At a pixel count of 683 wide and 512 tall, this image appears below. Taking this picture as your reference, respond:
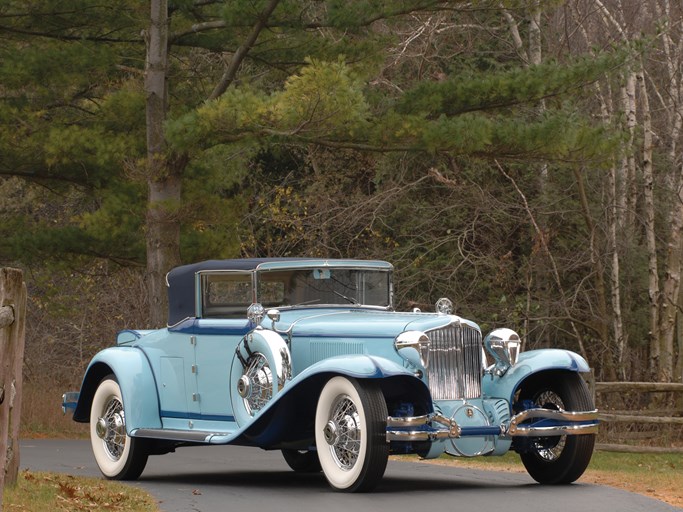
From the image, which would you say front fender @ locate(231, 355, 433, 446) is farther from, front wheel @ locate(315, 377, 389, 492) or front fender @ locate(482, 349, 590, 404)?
front fender @ locate(482, 349, 590, 404)

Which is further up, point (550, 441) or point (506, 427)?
point (506, 427)

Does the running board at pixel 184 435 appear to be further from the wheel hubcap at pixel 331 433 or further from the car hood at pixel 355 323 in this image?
the wheel hubcap at pixel 331 433

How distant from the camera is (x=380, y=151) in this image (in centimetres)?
2052

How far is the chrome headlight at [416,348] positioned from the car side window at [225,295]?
216 cm

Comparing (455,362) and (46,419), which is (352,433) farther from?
(46,419)

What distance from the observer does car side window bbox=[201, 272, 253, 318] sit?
13195mm

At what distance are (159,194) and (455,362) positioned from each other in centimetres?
1071

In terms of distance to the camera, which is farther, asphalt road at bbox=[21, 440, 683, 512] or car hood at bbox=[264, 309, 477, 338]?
car hood at bbox=[264, 309, 477, 338]

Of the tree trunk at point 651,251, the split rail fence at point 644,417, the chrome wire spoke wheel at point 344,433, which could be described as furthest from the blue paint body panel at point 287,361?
the tree trunk at point 651,251

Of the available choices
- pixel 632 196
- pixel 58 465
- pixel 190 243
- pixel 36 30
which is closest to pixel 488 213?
pixel 632 196

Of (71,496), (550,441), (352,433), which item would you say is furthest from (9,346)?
(550,441)

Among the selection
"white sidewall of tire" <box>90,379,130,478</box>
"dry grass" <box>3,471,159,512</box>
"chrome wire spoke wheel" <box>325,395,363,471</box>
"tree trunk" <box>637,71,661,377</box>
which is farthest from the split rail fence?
"dry grass" <box>3,471,159,512</box>

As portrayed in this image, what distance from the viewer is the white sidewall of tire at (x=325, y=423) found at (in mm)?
10898

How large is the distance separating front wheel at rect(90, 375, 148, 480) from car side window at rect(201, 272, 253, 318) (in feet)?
4.33
